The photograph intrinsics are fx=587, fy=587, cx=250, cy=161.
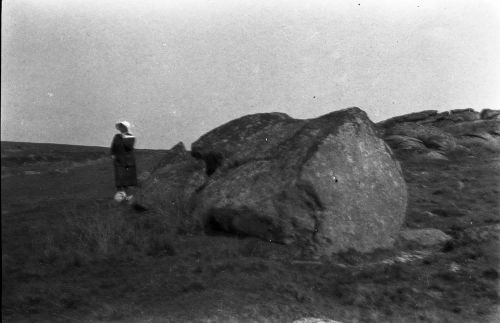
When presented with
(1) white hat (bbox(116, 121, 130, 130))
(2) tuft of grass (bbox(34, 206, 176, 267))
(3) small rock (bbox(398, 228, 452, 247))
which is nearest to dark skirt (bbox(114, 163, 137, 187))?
(2) tuft of grass (bbox(34, 206, 176, 267))

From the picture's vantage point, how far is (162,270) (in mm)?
6750

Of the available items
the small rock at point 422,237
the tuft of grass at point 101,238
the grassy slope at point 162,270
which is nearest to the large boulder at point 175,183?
the grassy slope at point 162,270

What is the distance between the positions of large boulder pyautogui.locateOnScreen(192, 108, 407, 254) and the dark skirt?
2.03m

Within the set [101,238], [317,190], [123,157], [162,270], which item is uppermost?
[123,157]

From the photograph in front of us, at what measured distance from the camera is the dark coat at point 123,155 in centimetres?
587

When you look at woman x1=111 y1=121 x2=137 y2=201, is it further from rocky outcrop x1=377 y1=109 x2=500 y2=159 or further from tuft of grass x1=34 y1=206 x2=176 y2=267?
rocky outcrop x1=377 y1=109 x2=500 y2=159

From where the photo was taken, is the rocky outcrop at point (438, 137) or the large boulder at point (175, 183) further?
the rocky outcrop at point (438, 137)

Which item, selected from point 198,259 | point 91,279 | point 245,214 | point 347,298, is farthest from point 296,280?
point 91,279

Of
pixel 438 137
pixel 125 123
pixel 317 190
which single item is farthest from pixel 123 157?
pixel 438 137

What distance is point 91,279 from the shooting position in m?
6.11

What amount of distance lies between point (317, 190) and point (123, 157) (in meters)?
3.29

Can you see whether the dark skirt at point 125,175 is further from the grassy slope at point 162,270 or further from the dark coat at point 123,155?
the grassy slope at point 162,270

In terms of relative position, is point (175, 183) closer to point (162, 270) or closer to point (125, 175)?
point (125, 175)

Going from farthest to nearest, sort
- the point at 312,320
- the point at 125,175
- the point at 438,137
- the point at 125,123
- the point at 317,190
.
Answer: the point at 438,137 < the point at 317,190 < the point at 125,175 < the point at 312,320 < the point at 125,123
